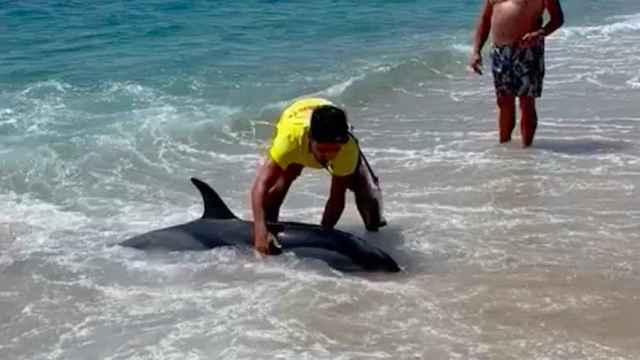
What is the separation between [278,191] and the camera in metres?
7.20

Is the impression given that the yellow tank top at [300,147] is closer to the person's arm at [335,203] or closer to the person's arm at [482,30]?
the person's arm at [335,203]

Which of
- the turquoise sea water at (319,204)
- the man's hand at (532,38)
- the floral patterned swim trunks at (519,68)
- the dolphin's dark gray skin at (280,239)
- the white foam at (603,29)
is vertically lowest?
the white foam at (603,29)

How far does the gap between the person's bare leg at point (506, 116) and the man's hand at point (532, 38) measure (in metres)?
0.52

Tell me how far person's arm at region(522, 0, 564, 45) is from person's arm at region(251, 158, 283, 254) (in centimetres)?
344

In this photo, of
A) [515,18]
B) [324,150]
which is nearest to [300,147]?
[324,150]

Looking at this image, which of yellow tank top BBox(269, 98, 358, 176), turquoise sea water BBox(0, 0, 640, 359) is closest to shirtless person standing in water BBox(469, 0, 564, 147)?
turquoise sea water BBox(0, 0, 640, 359)

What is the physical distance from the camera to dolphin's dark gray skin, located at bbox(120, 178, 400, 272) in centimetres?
681

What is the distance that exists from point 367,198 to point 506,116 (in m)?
2.93

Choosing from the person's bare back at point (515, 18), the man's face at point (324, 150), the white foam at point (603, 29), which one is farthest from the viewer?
the white foam at point (603, 29)

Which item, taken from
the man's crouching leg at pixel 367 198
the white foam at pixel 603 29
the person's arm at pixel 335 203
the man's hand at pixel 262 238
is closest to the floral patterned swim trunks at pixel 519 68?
the man's crouching leg at pixel 367 198

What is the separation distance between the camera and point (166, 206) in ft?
28.8

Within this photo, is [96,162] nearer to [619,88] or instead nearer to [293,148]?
[293,148]

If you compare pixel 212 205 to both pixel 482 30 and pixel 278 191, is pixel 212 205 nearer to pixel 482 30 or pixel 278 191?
pixel 278 191

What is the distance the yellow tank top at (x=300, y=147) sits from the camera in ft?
22.6
